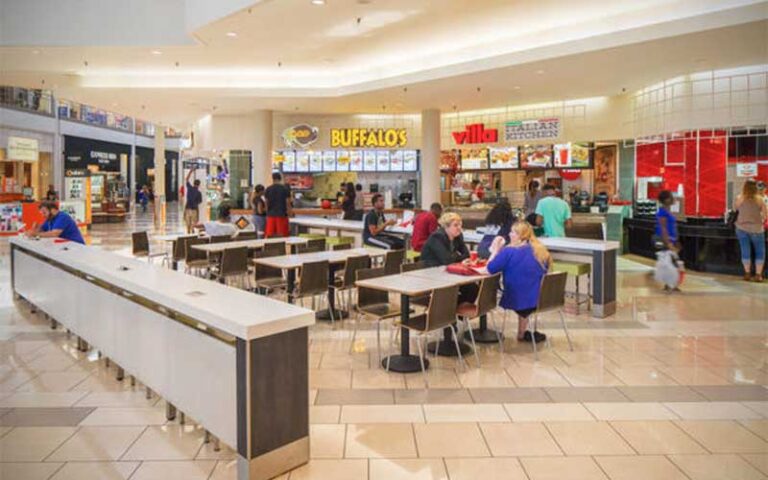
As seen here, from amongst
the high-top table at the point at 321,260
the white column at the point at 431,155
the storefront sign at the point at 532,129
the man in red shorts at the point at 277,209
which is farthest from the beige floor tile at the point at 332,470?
the storefront sign at the point at 532,129

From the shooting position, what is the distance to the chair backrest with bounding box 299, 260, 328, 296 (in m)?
6.26

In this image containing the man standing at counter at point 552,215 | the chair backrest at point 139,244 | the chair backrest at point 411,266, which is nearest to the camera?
the chair backrest at point 411,266

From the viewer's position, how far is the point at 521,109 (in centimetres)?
1394

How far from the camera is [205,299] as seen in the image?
361 cm

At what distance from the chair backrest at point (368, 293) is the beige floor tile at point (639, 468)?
2.65 metres

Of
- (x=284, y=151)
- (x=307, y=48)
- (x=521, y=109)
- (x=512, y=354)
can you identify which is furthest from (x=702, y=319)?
(x=284, y=151)

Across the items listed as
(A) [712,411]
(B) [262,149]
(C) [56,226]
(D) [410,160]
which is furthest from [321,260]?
(D) [410,160]

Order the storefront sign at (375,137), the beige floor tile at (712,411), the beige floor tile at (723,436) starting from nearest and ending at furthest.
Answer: the beige floor tile at (723,436), the beige floor tile at (712,411), the storefront sign at (375,137)

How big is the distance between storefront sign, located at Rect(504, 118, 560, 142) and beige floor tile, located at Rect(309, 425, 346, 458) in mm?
10691

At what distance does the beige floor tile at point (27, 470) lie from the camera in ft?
10.9

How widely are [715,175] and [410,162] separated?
682cm

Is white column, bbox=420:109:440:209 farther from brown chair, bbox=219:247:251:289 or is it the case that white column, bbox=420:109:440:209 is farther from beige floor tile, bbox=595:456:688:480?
beige floor tile, bbox=595:456:688:480

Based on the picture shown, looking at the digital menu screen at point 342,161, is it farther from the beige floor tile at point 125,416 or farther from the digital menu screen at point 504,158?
the beige floor tile at point 125,416

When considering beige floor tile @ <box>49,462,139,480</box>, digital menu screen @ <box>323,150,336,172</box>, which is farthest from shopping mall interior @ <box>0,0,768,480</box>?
digital menu screen @ <box>323,150,336,172</box>
